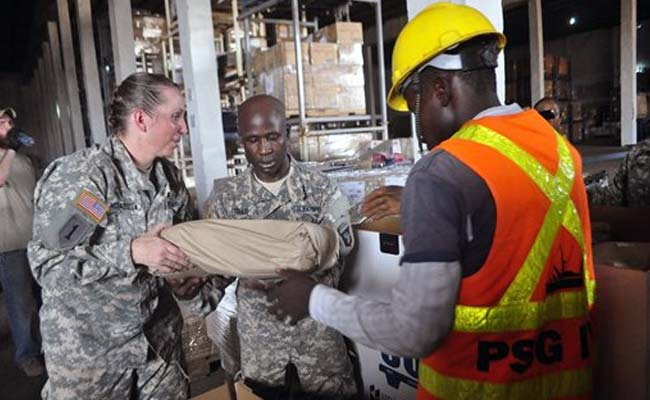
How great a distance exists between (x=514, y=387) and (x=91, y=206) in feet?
4.64

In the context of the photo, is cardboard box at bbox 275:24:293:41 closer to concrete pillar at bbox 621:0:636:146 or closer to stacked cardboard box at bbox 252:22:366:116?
stacked cardboard box at bbox 252:22:366:116

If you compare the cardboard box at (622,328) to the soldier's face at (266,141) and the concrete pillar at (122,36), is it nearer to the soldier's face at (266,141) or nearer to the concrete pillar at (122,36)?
the soldier's face at (266,141)

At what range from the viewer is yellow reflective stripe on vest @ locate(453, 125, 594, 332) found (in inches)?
39.5

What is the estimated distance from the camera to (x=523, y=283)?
102 centimetres

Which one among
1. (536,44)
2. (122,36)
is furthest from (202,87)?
(536,44)

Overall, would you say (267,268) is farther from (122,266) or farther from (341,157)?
(341,157)

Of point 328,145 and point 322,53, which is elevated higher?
point 322,53

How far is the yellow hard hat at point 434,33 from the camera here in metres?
1.07

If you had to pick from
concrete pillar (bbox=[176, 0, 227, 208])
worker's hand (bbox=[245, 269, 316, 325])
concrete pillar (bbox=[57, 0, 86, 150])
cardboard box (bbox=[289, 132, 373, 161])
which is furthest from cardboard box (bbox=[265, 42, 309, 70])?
concrete pillar (bbox=[57, 0, 86, 150])

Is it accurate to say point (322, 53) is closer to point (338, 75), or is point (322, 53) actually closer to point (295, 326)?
point (338, 75)

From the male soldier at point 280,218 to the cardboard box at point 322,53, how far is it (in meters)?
3.77

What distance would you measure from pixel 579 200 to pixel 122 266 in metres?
1.40

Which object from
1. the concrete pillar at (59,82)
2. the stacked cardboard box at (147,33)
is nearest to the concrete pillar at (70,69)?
the concrete pillar at (59,82)

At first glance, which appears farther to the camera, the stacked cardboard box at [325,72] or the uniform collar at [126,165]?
the stacked cardboard box at [325,72]
